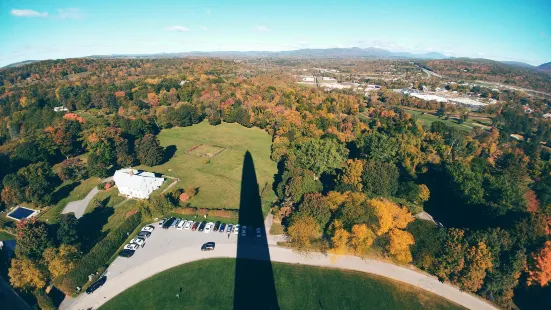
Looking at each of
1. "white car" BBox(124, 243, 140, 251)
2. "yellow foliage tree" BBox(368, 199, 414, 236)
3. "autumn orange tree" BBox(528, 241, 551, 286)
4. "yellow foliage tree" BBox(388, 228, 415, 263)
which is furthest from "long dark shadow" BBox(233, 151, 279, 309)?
"autumn orange tree" BBox(528, 241, 551, 286)

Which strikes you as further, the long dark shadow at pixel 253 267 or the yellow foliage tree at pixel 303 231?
the yellow foliage tree at pixel 303 231

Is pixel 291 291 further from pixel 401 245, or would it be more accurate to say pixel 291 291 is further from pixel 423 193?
pixel 423 193

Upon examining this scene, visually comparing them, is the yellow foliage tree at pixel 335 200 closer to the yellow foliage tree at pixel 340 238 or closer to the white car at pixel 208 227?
the yellow foliage tree at pixel 340 238

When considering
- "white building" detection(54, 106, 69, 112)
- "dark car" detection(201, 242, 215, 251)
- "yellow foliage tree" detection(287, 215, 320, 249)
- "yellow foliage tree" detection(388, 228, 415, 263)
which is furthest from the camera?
"white building" detection(54, 106, 69, 112)

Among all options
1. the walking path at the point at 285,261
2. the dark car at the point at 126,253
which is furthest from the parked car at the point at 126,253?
the walking path at the point at 285,261

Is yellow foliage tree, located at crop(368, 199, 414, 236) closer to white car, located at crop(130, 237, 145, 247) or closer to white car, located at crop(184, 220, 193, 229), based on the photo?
white car, located at crop(184, 220, 193, 229)
